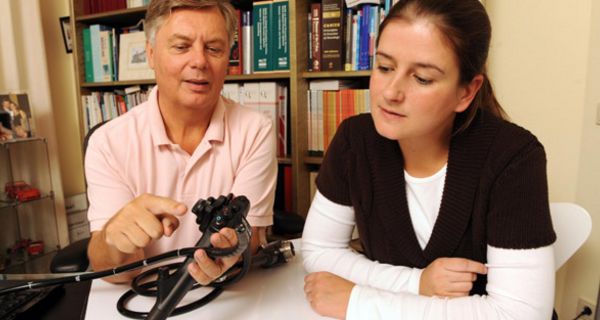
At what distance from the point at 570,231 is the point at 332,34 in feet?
3.89

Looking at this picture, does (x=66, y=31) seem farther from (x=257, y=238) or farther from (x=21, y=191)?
(x=257, y=238)

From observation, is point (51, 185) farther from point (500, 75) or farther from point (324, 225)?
point (500, 75)

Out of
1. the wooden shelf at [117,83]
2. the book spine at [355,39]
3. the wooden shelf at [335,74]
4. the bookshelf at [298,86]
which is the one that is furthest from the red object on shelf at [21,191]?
the book spine at [355,39]

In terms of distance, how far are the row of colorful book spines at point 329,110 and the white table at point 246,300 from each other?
3.59ft

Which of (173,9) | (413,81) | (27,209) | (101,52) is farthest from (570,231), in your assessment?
(27,209)

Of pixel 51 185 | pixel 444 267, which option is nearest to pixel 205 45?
pixel 444 267

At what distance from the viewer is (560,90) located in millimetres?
1449

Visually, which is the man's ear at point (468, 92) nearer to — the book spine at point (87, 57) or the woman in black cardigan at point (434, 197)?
the woman in black cardigan at point (434, 197)

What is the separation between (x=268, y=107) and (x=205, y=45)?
0.94 meters

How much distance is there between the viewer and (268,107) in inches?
78.1

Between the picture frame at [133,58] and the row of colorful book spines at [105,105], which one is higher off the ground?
the picture frame at [133,58]

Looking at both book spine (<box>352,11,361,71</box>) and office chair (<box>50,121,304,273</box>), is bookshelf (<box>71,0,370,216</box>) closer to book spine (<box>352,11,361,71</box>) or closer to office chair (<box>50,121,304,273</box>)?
book spine (<box>352,11,361,71</box>)

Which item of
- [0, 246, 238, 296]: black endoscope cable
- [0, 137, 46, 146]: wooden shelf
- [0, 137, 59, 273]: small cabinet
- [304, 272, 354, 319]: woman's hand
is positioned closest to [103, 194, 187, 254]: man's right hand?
[0, 246, 238, 296]: black endoscope cable

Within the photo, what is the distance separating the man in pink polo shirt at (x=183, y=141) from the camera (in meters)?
1.01
